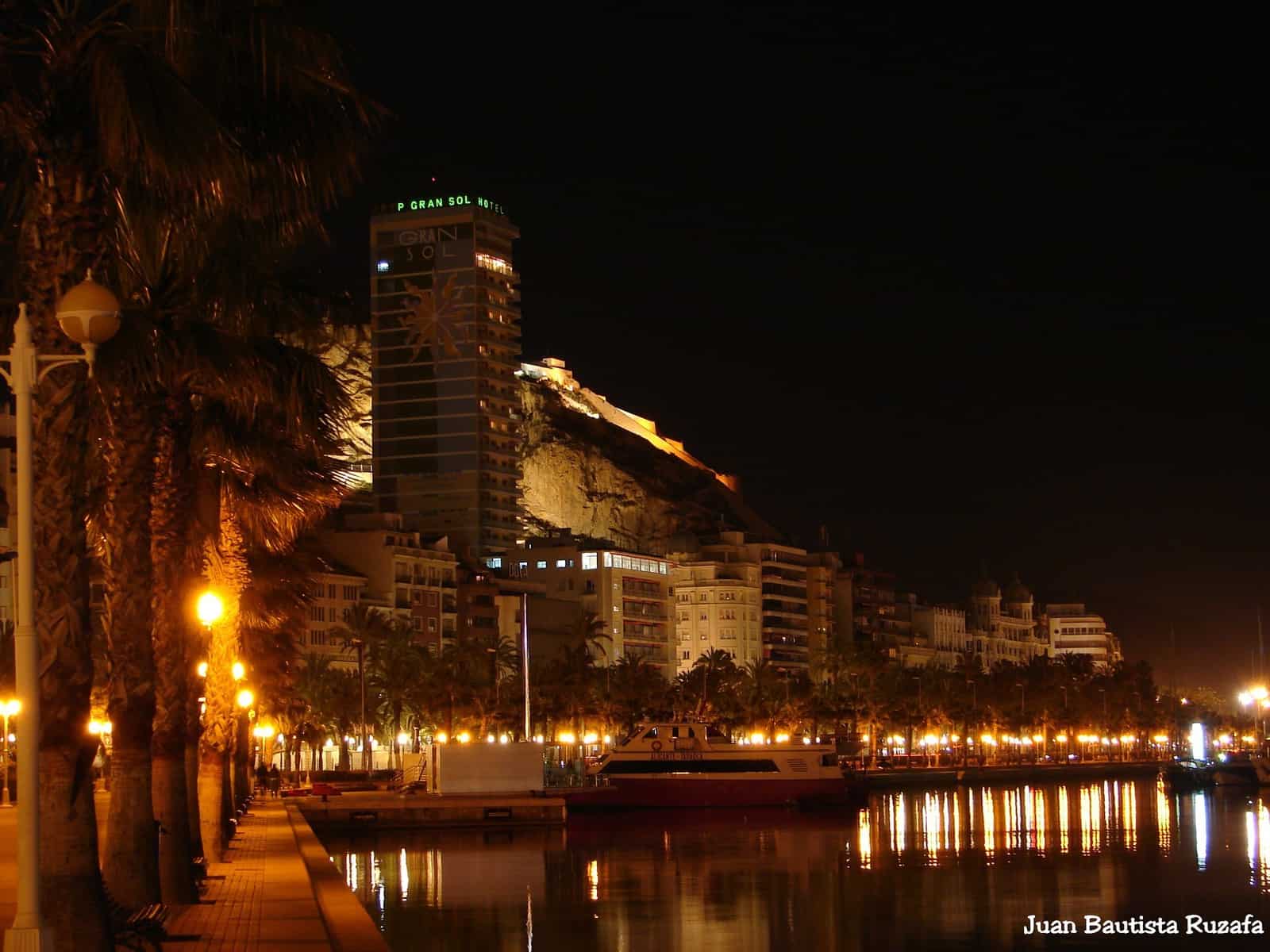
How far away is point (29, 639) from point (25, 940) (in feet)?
7.16

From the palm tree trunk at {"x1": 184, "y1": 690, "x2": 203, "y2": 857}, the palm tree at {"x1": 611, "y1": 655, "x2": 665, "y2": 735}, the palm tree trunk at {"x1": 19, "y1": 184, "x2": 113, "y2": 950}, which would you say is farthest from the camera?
the palm tree at {"x1": 611, "y1": 655, "x2": 665, "y2": 735}

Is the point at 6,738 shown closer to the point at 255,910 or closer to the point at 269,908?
the point at 269,908

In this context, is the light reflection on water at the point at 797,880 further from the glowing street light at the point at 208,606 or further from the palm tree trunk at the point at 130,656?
the palm tree trunk at the point at 130,656

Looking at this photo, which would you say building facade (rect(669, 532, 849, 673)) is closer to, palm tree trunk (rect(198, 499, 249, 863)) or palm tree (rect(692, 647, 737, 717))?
palm tree (rect(692, 647, 737, 717))

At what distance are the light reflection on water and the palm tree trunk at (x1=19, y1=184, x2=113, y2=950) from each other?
18544mm

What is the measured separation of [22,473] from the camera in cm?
1306

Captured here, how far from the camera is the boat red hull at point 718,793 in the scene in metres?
85.8

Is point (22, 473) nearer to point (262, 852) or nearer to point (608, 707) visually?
point (262, 852)

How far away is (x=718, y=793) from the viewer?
8712 centimetres

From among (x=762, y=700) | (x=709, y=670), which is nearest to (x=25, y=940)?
(x=762, y=700)

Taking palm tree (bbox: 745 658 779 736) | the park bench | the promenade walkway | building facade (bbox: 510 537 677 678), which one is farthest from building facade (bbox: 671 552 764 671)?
the park bench

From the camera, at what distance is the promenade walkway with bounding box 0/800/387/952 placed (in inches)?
767

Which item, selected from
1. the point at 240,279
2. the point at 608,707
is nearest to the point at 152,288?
the point at 240,279

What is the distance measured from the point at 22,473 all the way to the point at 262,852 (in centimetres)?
2284
